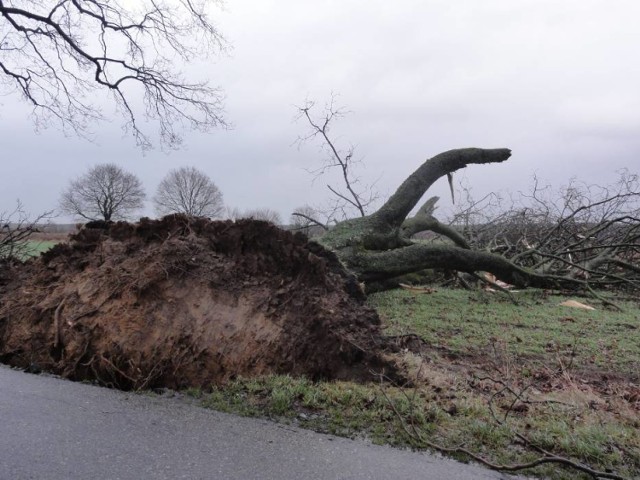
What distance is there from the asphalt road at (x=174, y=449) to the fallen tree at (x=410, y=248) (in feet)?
15.7

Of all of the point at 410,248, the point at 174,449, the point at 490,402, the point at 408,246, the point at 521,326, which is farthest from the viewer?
the point at 408,246

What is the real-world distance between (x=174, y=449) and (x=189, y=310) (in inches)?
79.1

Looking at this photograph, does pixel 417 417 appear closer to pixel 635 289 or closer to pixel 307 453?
pixel 307 453

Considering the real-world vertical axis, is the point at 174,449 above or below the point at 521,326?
below

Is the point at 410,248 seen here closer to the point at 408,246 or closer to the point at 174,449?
the point at 408,246

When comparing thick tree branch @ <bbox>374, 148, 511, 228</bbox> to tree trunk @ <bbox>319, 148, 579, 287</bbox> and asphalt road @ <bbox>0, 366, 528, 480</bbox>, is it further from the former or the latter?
asphalt road @ <bbox>0, 366, 528, 480</bbox>

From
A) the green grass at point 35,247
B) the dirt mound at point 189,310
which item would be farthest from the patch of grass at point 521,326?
the green grass at point 35,247

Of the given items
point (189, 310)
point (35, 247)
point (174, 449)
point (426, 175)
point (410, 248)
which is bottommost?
point (174, 449)

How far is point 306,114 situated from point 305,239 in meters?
Answer: 7.67

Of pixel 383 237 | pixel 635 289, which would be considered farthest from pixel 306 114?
pixel 635 289

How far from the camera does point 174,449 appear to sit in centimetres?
328

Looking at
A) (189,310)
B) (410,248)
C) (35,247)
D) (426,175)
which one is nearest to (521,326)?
(410,248)

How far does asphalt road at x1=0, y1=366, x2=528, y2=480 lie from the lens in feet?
9.82

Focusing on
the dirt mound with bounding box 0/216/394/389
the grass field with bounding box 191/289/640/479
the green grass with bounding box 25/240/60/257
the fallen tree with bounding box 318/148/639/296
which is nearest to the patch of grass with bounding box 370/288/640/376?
the grass field with bounding box 191/289/640/479
